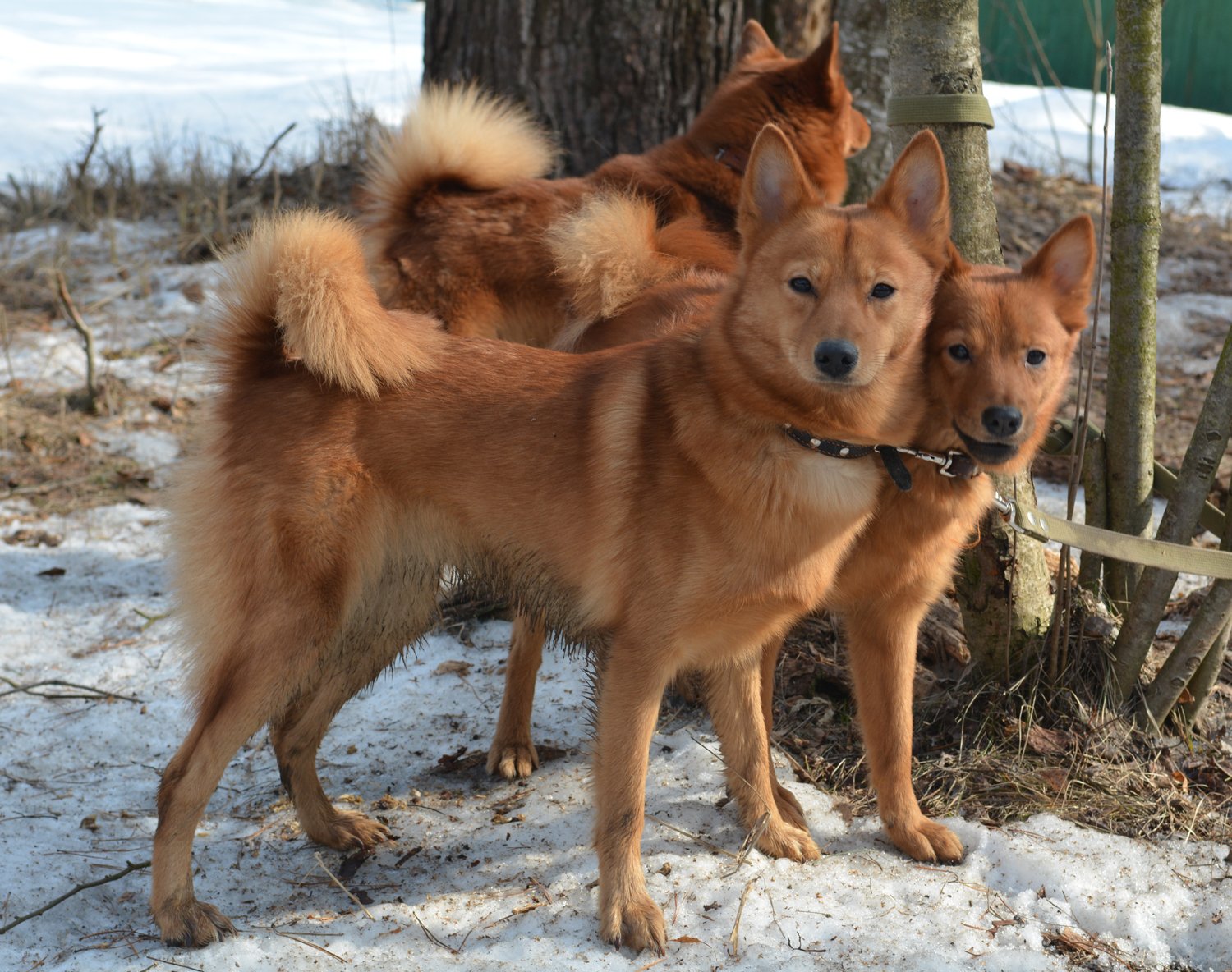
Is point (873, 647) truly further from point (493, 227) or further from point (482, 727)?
point (493, 227)

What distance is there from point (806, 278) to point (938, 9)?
1.16 m

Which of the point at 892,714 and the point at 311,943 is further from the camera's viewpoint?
the point at 892,714

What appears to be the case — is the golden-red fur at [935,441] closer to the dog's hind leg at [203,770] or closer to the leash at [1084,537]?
the leash at [1084,537]

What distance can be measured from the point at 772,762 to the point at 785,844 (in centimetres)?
35

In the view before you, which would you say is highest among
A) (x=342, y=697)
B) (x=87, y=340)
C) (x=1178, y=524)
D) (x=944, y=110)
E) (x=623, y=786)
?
(x=944, y=110)

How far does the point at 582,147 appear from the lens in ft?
15.9

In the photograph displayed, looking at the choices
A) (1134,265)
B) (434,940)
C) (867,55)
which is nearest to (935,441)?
(1134,265)

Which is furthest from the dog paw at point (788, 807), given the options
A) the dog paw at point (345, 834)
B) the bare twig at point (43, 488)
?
the bare twig at point (43, 488)

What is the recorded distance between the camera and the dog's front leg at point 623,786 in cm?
255

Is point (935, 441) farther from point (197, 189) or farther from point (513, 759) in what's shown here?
point (197, 189)

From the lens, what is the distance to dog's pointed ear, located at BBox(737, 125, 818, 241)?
99.5 inches

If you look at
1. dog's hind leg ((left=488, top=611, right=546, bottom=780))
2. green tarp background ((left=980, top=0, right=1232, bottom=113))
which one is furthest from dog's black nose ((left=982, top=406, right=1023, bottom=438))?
green tarp background ((left=980, top=0, right=1232, bottom=113))

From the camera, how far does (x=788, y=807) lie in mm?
2996

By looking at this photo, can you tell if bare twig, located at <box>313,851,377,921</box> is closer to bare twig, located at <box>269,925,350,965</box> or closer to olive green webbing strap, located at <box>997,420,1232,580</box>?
bare twig, located at <box>269,925,350,965</box>
